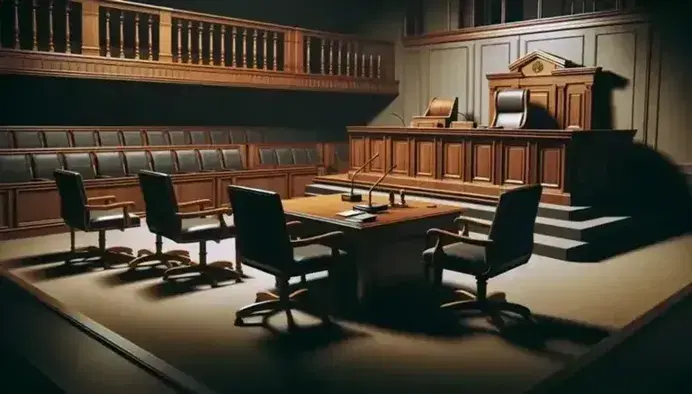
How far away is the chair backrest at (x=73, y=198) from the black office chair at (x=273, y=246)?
1859mm

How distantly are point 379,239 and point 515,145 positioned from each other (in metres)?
2.95

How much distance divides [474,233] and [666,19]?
11.9ft

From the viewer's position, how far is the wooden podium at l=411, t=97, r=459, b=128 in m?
8.70

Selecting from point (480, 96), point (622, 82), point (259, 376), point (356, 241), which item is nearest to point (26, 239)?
point (356, 241)

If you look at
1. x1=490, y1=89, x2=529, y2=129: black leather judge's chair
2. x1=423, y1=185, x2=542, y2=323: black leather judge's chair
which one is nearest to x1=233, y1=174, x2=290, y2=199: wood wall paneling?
x1=490, y1=89, x2=529, y2=129: black leather judge's chair

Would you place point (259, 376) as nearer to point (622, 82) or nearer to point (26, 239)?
point (26, 239)

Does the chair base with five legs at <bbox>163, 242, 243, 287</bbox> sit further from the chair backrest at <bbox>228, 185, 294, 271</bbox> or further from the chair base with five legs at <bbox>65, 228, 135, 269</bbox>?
the chair backrest at <bbox>228, 185, 294, 271</bbox>

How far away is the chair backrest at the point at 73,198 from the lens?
5.49m

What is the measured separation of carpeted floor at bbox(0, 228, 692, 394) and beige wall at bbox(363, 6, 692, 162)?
112 inches

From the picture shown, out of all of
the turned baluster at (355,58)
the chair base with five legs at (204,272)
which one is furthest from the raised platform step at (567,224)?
the turned baluster at (355,58)

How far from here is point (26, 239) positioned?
6770 millimetres

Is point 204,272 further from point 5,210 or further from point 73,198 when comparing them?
point 5,210

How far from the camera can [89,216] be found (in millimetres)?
5570

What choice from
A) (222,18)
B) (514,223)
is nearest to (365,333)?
(514,223)
